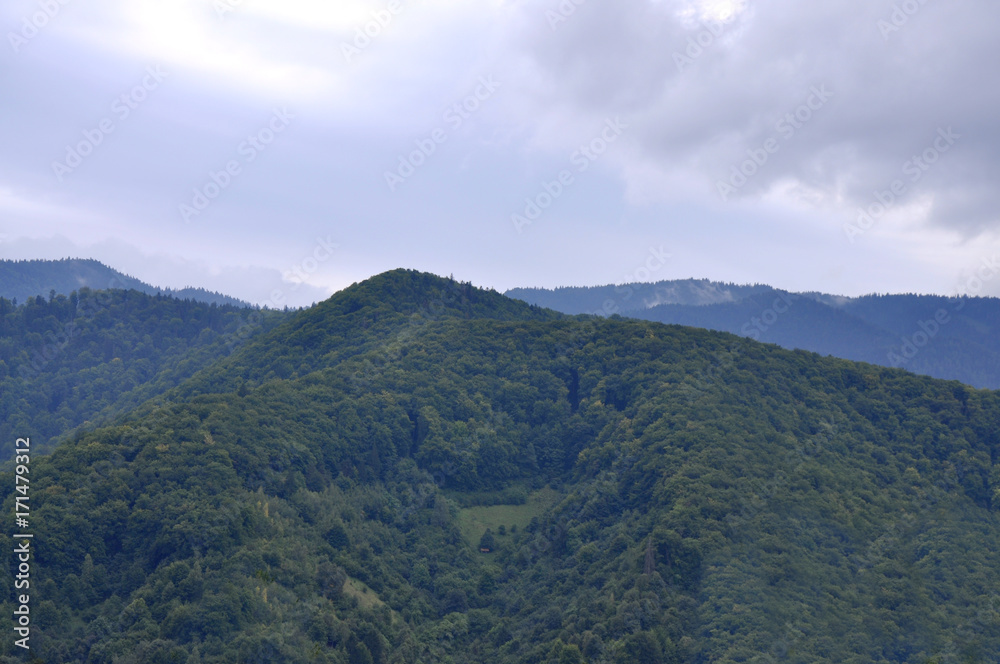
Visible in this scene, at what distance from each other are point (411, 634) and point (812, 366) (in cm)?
9492

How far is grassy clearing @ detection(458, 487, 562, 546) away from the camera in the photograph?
133m

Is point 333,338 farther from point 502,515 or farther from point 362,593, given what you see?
point 362,593

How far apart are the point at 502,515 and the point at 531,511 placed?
5.48 meters

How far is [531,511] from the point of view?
140 metres

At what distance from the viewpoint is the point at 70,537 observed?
93438mm

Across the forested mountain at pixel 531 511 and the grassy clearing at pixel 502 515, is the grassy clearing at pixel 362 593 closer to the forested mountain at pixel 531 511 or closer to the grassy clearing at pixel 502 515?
the forested mountain at pixel 531 511

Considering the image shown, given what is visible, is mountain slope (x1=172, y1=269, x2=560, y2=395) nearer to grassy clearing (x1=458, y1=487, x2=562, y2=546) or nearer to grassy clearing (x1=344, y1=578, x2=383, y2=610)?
grassy clearing (x1=458, y1=487, x2=562, y2=546)

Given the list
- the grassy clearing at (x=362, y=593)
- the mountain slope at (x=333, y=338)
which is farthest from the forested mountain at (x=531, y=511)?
the mountain slope at (x=333, y=338)

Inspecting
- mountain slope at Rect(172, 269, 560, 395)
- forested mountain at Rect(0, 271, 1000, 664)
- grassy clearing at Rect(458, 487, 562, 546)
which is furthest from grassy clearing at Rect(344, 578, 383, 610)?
mountain slope at Rect(172, 269, 560, 395)

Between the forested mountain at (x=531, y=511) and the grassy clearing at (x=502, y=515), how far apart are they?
1.37ft

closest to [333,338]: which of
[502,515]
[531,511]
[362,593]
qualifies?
[502,515]

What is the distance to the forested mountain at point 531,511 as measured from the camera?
90.0 m

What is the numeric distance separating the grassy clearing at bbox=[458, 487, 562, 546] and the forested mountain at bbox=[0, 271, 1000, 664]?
416 millimetres

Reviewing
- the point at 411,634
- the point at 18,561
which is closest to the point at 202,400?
the point at 18,561
